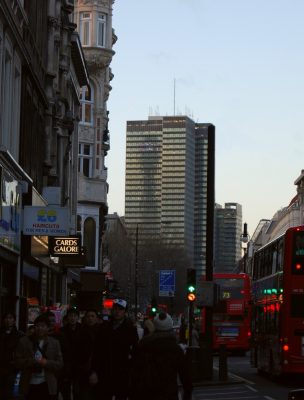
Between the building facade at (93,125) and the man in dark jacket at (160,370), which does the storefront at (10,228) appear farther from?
the building facade at (93,125)

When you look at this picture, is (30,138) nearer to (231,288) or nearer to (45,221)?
(45,221)

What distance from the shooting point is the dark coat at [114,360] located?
564 inches

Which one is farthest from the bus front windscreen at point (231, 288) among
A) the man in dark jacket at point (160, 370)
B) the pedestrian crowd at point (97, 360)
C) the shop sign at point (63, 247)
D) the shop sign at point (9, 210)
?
the man in dark jacket at point (160, 370)

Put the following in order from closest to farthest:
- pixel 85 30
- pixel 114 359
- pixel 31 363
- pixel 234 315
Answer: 1. pixel 31 363
2. pixel 114 359
3. pixel 234 315
4. pixel 85 30

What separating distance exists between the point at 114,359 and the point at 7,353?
3.02 metres

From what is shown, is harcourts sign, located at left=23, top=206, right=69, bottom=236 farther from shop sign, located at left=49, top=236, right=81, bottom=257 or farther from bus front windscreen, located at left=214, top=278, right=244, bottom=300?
bus front windscreen, located at left=214, top=278, right=244, bottom=300

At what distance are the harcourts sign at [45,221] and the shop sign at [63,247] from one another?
8.60 metres

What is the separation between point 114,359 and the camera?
47.1 ft

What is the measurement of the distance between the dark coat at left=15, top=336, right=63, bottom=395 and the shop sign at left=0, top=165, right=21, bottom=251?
11327 millimetres

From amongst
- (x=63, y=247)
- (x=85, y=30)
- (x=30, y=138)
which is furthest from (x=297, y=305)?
(x=85, y=30)

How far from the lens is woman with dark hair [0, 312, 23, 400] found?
1670 cm

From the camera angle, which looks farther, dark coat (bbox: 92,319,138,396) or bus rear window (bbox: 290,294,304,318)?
bus rear window (bbox: 290,294,304,318)

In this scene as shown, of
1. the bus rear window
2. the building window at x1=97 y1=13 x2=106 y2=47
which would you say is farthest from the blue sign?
the building window at x1=97 y1=13 x2=106 y2=47

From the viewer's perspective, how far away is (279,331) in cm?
2853
